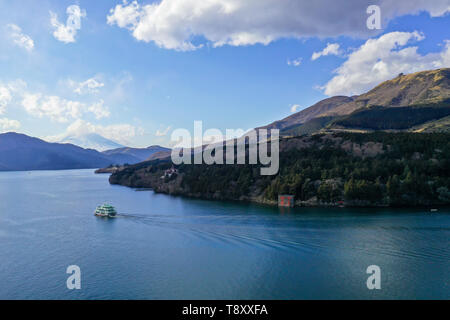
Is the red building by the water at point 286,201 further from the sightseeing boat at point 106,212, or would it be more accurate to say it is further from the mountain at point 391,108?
the mountain at point 391,108

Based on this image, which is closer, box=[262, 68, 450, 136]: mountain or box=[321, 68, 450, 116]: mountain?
box=[262, 68, 450, 136]: mountain

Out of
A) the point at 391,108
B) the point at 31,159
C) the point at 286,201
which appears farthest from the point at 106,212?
the point at 31,159

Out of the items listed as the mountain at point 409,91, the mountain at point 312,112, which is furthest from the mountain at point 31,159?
the mountain at point 409,91

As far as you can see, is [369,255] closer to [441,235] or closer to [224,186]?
[441,235]

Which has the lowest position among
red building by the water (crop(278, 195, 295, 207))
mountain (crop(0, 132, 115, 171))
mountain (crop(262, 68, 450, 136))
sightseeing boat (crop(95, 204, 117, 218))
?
sightseeing boat (crop(95, 204, 117, 218))

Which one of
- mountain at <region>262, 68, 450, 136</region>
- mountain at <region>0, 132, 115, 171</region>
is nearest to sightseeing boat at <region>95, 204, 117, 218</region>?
mountain at <region>262, 68, 450, 136</region>

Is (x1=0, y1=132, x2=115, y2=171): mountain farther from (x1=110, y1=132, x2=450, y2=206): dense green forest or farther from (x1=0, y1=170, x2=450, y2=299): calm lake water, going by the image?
(x1=0, y1=170, x2=450, y2=299): calm lake water
